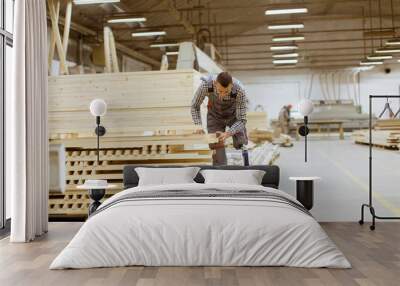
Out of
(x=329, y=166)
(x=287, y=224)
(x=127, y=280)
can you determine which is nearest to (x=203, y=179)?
(x=329, y=166)

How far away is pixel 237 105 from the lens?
630 cm

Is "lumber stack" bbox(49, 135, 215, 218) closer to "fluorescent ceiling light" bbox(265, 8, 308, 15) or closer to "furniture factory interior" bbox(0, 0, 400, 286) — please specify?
"furniture factory interior" bbox(0, 0, 400, 286)

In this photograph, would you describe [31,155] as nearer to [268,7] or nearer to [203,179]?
[203,179]

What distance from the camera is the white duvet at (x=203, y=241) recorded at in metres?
4.08

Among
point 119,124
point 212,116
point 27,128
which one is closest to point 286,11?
point 212,116

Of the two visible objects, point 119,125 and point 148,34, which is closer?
point 119,125

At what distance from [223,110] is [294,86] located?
917 millimetres

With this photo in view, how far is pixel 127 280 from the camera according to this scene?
12.3ft

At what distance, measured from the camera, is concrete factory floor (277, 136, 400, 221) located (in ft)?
20.3

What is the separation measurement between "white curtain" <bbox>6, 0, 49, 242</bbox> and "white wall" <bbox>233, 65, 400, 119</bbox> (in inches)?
93.6

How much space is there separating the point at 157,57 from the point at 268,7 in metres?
1.62

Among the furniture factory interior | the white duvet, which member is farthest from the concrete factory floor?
the white duvet

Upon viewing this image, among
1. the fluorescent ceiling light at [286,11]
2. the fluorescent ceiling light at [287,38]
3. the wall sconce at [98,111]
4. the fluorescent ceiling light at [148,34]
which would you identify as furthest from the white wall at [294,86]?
the fluorescent ceiling light at [148,34]

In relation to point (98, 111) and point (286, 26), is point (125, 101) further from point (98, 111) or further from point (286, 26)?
point (286, 26)
